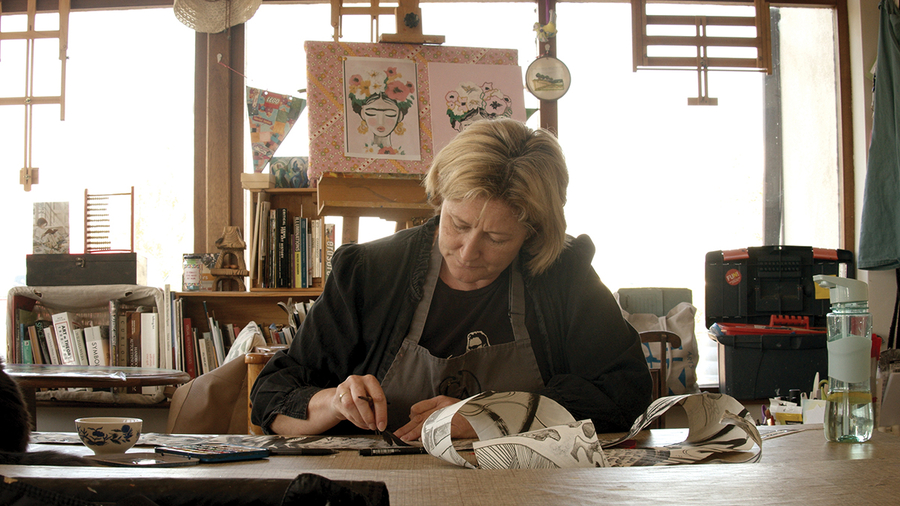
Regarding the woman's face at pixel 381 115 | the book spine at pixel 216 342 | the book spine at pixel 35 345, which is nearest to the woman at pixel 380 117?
the woman's face at pixel 381 115

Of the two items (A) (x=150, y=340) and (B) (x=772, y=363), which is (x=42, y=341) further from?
(B) (x=772, y=363)

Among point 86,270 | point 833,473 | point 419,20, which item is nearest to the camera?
point 833,473

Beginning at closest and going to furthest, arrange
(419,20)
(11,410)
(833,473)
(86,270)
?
(833,473)
(11,410)
(419,20)
(86,270)

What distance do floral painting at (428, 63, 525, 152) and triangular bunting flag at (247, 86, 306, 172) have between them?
3.45 ft

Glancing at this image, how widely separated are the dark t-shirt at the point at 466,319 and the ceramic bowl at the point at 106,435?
0.57 metres

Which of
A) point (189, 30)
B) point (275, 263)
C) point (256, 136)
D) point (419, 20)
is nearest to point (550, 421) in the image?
point (419, 20)

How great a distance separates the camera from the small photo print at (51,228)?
129 inches

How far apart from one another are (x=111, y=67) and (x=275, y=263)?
5.52ft

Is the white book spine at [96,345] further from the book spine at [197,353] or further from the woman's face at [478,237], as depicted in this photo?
the woman's face at [478,237]

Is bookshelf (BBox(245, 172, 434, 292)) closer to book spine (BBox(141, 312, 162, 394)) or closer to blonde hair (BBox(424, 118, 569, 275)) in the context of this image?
blonde hair (BBox(424, 118, 569, 275))

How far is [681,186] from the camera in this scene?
12.5 feet

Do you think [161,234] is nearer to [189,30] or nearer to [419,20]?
[189,30]

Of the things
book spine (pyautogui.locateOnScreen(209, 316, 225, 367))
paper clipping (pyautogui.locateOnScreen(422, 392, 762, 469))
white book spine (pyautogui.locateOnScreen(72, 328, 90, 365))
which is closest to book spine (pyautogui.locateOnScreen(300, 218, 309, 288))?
book spine (pyautogui.locateOnScreen(209, 316, 225, 367))

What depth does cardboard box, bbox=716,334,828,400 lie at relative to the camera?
3.13 metres
